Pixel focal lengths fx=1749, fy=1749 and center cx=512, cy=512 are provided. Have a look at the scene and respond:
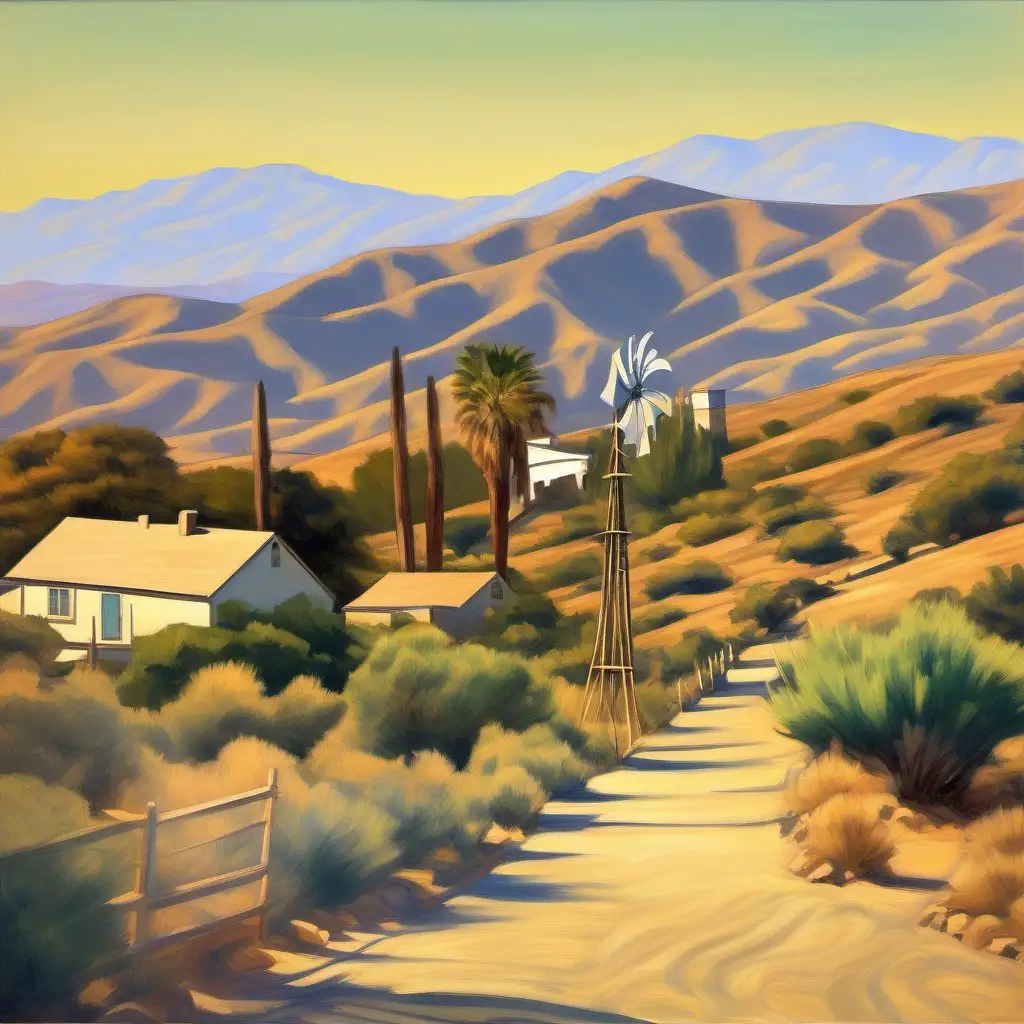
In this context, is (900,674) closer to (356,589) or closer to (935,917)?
(935,917)

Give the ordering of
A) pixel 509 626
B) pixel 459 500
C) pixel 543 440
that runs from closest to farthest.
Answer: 1. pixel 509 626
2. pixel 543 440
3. pixel 459 500

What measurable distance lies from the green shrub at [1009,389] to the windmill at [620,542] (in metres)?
61.0

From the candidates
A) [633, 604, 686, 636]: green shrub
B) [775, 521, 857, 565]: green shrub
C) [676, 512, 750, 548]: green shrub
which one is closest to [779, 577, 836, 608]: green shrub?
[633, 604, 686, 636]: green shrub

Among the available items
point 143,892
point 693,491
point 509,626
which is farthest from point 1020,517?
point 143,892

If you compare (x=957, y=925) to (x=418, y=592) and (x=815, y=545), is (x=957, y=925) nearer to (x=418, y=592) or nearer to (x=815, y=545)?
(x=418, y=592)

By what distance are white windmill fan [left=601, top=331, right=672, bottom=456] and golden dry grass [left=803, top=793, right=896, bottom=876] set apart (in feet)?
39.8

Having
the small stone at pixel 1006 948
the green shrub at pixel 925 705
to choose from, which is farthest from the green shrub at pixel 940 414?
the small stone at pixel 1006 948

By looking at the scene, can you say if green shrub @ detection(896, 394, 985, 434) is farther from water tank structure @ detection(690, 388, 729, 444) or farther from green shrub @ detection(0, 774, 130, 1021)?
green shrub @ detection(0, 774, 130, 1021)

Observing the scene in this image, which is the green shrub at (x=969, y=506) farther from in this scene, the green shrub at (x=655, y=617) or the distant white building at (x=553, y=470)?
the distant white building at (x=553, y=470)

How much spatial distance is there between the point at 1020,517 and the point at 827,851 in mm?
50366

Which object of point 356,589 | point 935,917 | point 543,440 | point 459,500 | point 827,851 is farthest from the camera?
point 459,500

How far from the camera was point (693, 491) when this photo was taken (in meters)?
73.4

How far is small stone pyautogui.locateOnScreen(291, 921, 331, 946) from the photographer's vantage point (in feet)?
43.4

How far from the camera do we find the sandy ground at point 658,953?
446 inches
